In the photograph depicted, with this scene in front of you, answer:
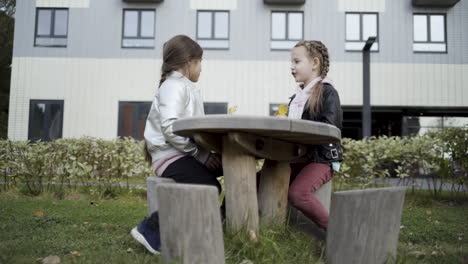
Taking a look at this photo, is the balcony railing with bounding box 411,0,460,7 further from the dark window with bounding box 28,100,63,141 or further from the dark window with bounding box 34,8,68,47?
the dark window with bounding box 28,100,63,141

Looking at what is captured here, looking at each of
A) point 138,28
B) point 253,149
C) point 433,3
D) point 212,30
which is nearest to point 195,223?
point 253,149

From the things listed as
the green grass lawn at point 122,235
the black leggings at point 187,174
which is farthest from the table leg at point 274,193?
the black leggings at point 187,174

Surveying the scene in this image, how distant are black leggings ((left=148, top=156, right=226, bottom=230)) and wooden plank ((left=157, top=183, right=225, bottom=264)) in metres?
0.52

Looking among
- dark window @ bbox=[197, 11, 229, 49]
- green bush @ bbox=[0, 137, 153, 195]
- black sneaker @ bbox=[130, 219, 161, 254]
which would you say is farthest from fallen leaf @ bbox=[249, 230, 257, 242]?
dark window @ bbox=[197, 11, 229, 49]

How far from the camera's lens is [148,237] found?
2.78 metres

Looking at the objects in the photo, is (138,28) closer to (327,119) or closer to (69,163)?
(69,163)

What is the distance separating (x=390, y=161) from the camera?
7055 millimetres

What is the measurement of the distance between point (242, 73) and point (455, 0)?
7963mm

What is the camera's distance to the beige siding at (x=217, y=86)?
49.0 ft

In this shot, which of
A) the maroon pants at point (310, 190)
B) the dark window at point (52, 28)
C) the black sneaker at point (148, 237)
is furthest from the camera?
the dark window at point (52, 28)

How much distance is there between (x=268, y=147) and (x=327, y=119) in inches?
24.0

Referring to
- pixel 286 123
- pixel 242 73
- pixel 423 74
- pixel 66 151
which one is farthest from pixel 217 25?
pixel 286 123

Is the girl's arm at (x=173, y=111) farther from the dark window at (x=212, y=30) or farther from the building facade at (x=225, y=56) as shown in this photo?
the dark window at (x=212, y=30)

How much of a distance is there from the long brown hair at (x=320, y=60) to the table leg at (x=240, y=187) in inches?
29.9
